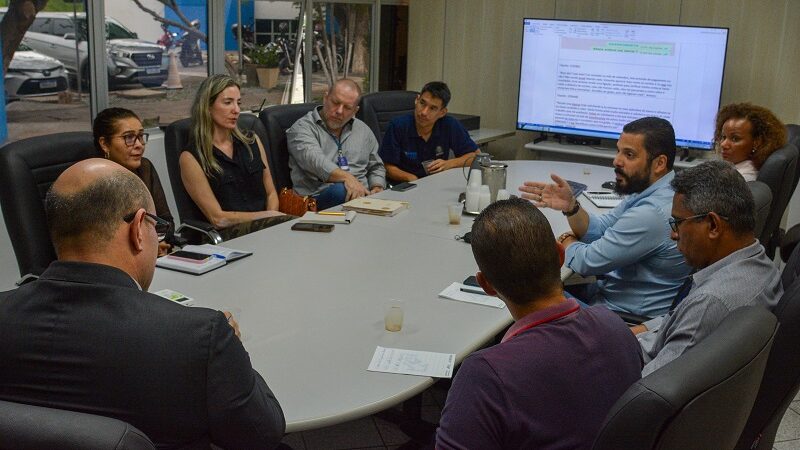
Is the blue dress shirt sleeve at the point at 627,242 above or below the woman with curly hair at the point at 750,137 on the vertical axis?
below

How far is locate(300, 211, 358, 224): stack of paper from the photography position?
350cm

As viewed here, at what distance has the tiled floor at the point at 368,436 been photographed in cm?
304

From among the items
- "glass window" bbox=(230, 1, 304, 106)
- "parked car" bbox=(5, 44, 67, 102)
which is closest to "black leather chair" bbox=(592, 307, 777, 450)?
"parked car" bbox=(5, 44, 67, 102)

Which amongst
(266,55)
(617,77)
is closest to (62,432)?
(266,55)

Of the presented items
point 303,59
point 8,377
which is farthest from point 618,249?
point 303,59

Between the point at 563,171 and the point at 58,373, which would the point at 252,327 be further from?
the point at 563,171

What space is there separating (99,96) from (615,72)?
3450 millimetres

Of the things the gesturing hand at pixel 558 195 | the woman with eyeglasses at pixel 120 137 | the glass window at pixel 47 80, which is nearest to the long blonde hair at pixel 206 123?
the woman with eyeglasses at pixel 120 137

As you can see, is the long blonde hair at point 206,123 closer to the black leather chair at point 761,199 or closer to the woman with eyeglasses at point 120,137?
the woman with eyeglasses at point 120,137

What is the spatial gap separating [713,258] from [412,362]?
0.83 metres

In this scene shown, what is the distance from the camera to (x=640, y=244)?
280 centimetres

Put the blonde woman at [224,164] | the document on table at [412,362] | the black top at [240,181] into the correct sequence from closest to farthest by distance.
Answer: the document on table at [412,362] → the blonde woman at [224,164] → the black top at [240,181]

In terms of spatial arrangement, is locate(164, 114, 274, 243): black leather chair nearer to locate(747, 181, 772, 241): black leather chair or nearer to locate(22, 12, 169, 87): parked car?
locate(22, 12, 169, 87): parked car

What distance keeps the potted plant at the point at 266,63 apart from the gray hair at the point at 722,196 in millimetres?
4026
